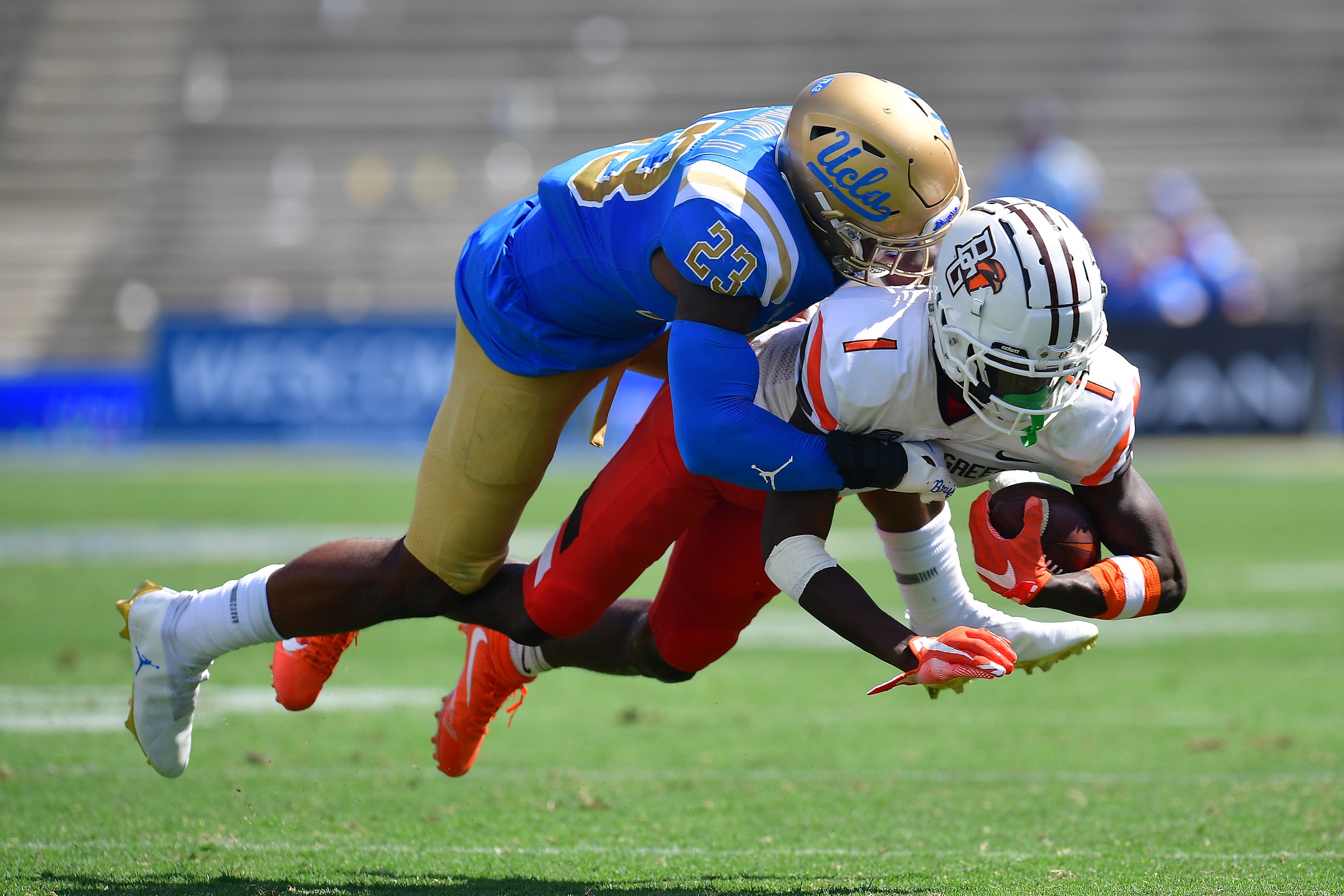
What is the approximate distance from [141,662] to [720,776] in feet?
5.55

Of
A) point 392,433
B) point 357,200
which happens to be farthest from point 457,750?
point 357,200

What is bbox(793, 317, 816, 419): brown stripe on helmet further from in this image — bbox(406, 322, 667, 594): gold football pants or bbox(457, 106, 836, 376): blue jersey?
bbox(406, 322, 667, 594): gold football pants

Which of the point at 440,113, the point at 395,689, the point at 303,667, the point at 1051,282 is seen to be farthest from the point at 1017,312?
the point at 440,113

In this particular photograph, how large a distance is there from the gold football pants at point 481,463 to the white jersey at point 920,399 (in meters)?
0.69

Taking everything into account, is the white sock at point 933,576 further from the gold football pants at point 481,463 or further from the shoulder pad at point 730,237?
Answer: the gold football pants at point 481,463

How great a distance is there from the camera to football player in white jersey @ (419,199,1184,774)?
9.74ft

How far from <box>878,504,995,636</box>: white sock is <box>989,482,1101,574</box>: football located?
404mm

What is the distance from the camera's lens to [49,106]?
66.2 feet

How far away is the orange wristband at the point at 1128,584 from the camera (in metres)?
3.11

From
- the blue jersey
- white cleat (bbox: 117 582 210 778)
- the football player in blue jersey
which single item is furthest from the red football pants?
white cleat (bbox: 117 582 210 778)

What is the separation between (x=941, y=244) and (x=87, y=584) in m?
5.90

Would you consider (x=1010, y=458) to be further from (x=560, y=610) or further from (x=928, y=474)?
(x=560, y=610)

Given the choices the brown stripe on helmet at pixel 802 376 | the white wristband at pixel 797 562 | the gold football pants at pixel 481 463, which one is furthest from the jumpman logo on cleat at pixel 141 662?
the brown stripe on helmet at pixel 802 376

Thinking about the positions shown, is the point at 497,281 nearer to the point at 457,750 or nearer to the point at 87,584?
the point at 457,750
